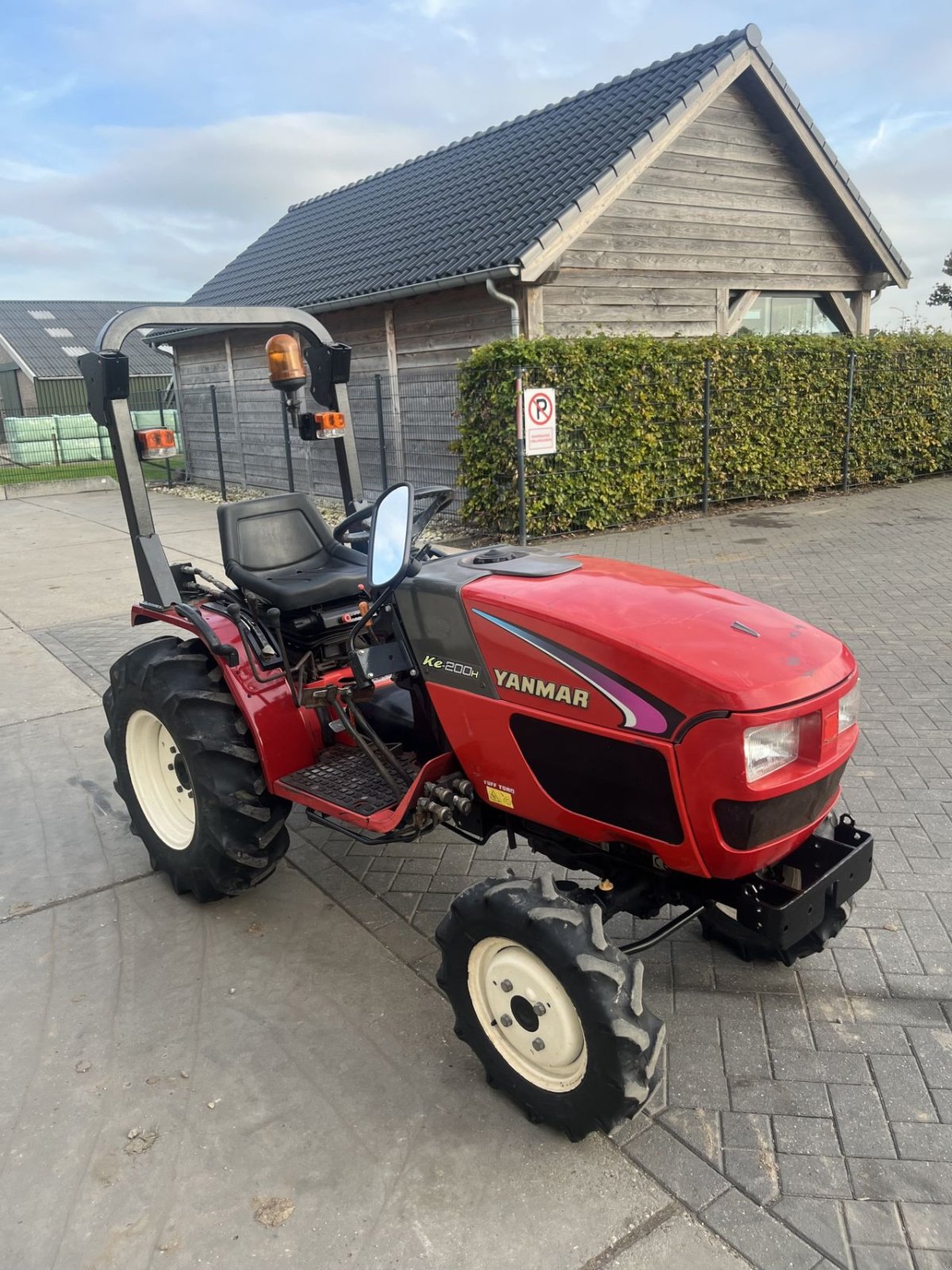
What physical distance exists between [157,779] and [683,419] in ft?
27.4

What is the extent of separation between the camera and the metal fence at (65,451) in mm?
17234

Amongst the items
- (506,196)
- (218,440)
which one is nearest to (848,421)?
(506,196)

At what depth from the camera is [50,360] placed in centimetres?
3353

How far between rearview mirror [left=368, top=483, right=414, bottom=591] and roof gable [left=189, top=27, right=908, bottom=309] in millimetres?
7723

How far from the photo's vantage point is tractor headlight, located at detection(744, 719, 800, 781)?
6.43 feet

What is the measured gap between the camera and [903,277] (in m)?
13.7

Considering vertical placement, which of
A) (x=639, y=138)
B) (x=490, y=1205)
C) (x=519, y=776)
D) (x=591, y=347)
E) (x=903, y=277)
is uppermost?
(x=639, y=138)

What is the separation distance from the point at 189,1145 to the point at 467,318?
9.85 m

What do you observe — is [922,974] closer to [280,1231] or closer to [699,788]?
[699,788]

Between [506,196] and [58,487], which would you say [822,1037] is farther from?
[58,487]

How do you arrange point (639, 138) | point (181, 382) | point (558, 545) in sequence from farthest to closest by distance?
point (181, 382) → point (639, 138) → point (558, 545)

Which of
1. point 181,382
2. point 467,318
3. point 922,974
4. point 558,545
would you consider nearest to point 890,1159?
point 922,974

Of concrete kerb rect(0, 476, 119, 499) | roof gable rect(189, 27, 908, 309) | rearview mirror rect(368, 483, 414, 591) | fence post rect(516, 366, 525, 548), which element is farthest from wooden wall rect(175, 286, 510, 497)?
rearview mirror rect(368, 483, 414, 591)

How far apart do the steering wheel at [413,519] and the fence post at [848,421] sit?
1003 centimetres
